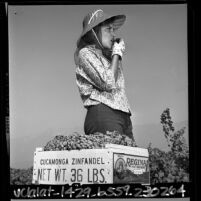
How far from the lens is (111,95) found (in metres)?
3.54

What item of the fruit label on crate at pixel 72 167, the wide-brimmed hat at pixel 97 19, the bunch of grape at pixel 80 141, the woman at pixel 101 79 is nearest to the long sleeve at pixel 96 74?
the woman at pixel 101 79

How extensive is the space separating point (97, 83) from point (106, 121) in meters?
0.32

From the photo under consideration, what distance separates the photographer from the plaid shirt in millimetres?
3521

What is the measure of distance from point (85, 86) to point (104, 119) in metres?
0.31

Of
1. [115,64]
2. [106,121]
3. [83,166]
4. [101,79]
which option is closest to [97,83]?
[101,79]

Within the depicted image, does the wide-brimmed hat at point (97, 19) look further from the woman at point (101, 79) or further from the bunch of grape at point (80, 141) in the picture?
the bunch of grape at point (80, 141)

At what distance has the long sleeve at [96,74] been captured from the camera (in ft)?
11.6

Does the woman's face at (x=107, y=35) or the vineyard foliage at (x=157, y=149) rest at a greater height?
the woman's face at (x=107, y=35)

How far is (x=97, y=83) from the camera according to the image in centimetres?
353

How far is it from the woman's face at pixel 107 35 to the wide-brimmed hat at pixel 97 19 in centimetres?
5

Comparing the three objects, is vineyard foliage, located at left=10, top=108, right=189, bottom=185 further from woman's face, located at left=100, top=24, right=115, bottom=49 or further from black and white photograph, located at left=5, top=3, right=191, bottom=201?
woman's face, located at left=100, top=24, right=115, bottom=49

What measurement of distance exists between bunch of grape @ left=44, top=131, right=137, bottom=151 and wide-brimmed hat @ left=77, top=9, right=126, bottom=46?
767 mm

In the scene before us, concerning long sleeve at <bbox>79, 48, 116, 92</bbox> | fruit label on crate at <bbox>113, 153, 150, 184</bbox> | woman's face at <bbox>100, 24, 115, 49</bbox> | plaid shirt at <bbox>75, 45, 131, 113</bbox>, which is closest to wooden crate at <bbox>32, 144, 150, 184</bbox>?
fruit label on crate at <bbox>113, 153, 150, 184</bbox>

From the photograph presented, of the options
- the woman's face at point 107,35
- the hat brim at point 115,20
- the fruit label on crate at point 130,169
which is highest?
the hat brim at point 115,20
